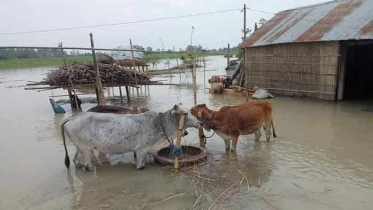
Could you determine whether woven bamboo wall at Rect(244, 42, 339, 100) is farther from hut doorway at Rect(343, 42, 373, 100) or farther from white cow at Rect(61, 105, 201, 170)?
white cow at Rect(61, 105, 201, 170)

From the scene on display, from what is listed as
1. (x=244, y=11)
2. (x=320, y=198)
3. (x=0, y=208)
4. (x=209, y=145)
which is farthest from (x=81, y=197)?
(x=244, y=11)

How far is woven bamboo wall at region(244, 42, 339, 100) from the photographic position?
11922 mm

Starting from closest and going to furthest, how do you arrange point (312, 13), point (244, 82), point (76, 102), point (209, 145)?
point (209, 145), point (76, 102), point (312, 13), point (244, 82)

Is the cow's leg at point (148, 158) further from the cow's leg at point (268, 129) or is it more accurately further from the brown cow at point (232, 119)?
the cow's leg at point (268, 129)

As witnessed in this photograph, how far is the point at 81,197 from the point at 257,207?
9.75ft

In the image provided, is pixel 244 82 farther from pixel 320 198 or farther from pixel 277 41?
pixel 320 198

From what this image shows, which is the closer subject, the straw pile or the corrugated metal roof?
the corrugated metal roof

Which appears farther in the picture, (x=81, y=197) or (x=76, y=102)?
(x=76, y=102)

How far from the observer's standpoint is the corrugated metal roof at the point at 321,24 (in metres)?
11.1

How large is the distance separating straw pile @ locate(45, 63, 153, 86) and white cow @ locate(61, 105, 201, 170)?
22.7ft

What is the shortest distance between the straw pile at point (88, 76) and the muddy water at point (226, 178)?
4.51 metres

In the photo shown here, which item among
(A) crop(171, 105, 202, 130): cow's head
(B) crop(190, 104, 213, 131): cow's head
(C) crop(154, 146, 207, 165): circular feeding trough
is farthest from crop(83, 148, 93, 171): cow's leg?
(B) crop(190, 104, 213, 131): cow's head

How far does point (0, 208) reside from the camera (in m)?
4.75

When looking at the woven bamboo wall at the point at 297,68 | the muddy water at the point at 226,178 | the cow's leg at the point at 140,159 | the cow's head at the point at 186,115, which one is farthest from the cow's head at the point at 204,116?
the woven bamboo wall at the point at 297,68
